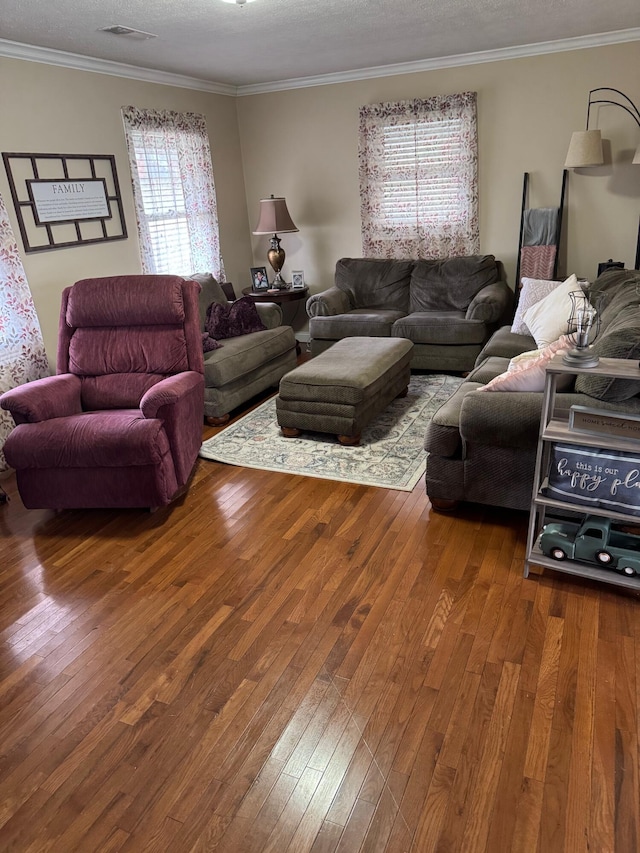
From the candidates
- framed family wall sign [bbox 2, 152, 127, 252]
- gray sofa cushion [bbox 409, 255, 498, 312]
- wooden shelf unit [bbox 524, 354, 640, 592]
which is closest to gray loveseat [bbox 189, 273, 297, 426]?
framed family wall sign [bbox 2, 152, 127, 252]

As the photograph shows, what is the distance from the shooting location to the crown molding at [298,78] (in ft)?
12.2

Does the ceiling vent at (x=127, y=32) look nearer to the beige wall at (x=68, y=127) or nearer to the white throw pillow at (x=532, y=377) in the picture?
the beige wall at (x=68, y=127)

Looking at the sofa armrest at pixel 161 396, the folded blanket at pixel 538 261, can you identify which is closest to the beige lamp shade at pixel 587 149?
→ the folded blanket at pixel 538 261

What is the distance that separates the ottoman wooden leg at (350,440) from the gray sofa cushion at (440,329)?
150cm

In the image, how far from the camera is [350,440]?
3.62 metres

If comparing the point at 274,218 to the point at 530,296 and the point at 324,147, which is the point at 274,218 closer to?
the point at 324,147

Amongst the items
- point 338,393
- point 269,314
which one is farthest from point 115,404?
point 269,314

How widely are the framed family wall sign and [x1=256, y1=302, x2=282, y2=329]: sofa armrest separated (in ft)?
3.90

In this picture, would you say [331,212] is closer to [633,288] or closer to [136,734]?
[633,288]

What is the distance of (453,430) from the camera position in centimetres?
269

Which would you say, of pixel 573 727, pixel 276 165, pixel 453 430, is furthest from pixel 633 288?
pixel 276 165

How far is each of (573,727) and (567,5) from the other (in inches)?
154

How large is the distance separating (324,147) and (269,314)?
6.03 feet

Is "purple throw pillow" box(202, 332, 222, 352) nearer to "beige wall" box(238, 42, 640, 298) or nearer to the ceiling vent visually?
the ceiling vent
